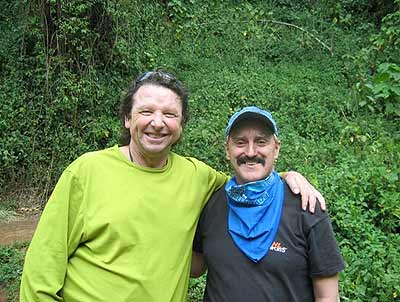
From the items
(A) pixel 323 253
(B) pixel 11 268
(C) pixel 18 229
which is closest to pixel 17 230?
(C) pixel 18 229

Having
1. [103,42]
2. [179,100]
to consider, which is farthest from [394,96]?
[179,100]

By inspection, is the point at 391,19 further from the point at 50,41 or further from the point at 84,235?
the point at 84,235

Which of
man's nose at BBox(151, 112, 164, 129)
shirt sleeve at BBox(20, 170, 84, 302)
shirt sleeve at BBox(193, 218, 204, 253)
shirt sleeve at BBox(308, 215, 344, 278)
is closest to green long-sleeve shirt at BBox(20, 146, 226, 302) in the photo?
shirt sleeve at BBox(20, 170, 84, 302)

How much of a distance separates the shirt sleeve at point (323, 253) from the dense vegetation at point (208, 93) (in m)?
2.42

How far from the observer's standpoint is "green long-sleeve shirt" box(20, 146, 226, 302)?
2137 mm

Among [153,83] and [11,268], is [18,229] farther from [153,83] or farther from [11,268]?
[153,83]

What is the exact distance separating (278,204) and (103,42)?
258 inches

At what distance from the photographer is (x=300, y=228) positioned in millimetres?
2096

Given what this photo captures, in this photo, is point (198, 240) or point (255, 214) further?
point (198, 240)

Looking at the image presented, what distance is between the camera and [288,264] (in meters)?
2.08

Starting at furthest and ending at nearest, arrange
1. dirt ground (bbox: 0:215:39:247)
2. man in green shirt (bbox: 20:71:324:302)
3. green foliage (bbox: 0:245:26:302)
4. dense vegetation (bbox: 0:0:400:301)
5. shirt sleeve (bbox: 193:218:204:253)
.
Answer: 1. dirt ground (bbox: 0:215:39:247)
2. dense vegetation (bbox: 0:0:400:301)
3. green foliage (bbox: 0:245:26:302)
4. shirt sleeve (bbox: 193:218:204:253)
5. man in green shirt (bbox: 20:71:324:302)

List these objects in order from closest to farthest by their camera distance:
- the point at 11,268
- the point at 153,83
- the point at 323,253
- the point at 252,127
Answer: the point at 323,253 < the point at 252,127 < the point at 153,83 < the point at 11,268

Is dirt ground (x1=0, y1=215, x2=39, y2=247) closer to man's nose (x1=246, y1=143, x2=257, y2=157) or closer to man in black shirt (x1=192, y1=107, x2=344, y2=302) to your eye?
man in black shirt (x1=192, y1=107, x2=344, y2=302)

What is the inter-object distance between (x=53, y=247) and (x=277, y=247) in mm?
853
